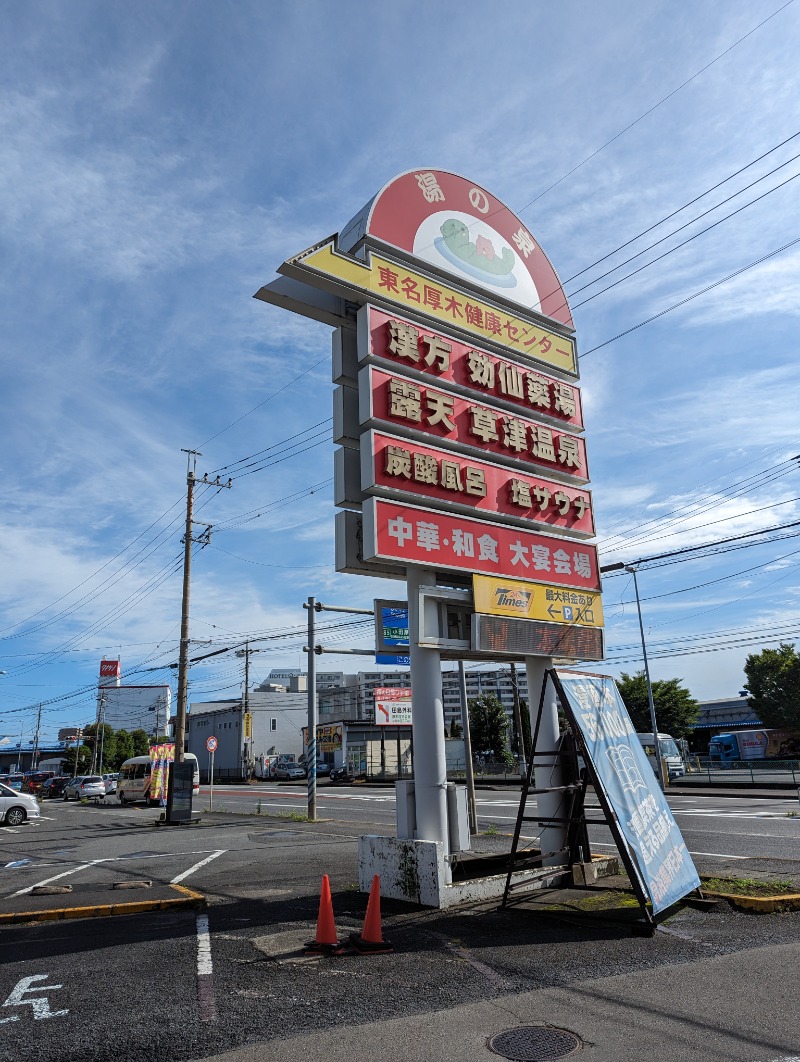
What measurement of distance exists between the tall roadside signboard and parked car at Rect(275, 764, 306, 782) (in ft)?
194

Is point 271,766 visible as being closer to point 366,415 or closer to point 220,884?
point 220,884

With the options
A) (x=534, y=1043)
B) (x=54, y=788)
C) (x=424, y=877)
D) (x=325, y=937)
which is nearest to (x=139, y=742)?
(x=54, y=788)

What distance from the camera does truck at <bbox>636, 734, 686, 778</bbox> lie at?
136 feet

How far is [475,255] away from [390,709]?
4559 cm

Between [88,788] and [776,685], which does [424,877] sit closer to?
[88,788]

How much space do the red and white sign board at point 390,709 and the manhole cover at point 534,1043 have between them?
4738cm

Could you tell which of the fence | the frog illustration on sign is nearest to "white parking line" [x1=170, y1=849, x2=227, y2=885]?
the frog illustration on sign

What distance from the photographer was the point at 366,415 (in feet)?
31.4

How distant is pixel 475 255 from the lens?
1195cm

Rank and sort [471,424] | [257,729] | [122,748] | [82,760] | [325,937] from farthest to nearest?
[122,748], [82,760], [257,729], [471,424], [325,937]

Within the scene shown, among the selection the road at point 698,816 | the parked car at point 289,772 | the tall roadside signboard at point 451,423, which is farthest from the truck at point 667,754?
the parked car at point 289,772

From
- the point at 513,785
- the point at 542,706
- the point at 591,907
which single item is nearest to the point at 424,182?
the point at 542,706

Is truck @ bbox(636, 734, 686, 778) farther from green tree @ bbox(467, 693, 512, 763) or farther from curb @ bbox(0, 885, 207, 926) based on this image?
curb @ bbox(0, 885, 207, 926)

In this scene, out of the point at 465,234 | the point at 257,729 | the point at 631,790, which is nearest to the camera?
the point at 631,790
